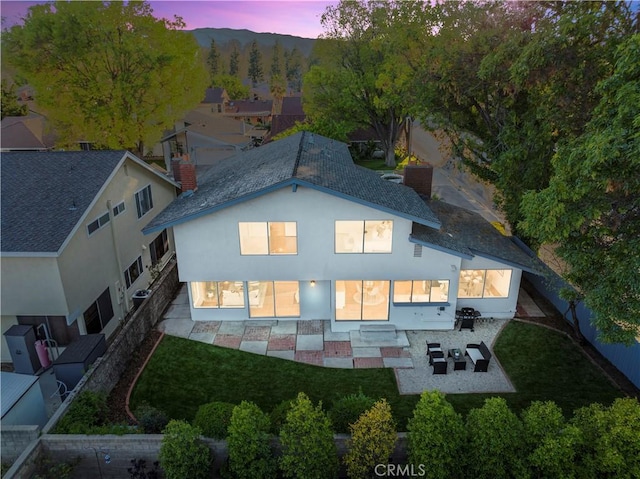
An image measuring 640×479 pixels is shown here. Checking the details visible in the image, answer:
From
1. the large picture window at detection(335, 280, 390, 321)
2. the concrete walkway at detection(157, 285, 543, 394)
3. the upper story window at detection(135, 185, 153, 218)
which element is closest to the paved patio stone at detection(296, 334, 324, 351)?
the concrete walkway at detection(157, 285, 543, 394)

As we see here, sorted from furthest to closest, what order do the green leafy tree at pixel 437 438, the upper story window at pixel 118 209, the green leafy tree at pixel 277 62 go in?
1. the green leafy tree at pixel 277 62
2. the upper story window at pixel 118 209
3. the green leafy tree at pixel 437 438

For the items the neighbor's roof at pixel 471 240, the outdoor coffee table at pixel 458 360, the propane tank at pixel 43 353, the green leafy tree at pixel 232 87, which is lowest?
the outdoor coffee table at pixel 458 360

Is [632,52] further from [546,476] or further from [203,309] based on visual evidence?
[203,309]

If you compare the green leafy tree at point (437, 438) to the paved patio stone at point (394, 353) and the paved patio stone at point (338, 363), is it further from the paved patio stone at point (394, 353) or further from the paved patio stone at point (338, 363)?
the paved patio stone at point (394, 353)

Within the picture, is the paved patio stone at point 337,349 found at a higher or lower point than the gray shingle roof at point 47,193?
lower

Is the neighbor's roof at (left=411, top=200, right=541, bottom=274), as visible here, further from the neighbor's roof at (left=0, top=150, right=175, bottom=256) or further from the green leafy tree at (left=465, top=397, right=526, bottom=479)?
the neighbor's roof at (left=0, top=150, right=175, bottom=256)

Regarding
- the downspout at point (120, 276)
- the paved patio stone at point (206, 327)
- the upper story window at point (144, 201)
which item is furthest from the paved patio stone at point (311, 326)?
the upper story window at point (144, 201)
